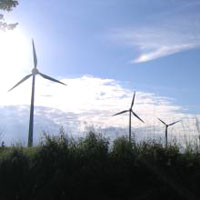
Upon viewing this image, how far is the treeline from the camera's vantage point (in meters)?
15.2

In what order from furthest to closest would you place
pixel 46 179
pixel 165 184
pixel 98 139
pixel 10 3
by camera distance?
pixel 10 3, pixel 98 139, pixel 46 179, pixel 165 184

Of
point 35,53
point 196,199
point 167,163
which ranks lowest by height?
point 196,199

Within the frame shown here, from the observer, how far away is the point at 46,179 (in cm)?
1602

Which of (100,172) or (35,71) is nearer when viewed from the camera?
(100,172)

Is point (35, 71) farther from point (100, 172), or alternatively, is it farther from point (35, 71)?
point (100, 172)

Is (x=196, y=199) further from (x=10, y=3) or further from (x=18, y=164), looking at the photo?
(x=10, y=3)

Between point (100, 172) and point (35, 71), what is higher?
point (35, 71)

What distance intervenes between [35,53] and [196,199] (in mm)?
25576

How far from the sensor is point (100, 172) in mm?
15805

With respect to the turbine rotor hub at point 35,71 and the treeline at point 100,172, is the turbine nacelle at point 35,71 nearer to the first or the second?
the turbine rotor hub at point 35,71

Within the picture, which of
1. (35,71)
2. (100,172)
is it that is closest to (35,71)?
(35,71)

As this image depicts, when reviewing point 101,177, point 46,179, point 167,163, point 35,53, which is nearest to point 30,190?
point 46,179

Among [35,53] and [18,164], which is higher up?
[35,53]

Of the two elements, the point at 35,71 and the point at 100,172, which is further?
the point at 35,71
